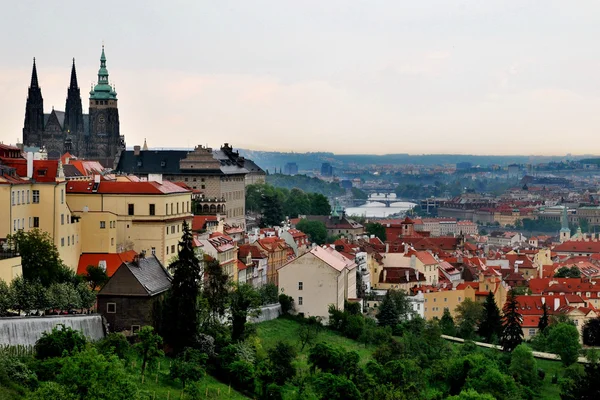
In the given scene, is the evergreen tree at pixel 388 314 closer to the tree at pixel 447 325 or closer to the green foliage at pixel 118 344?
the tree at pixel 447 325

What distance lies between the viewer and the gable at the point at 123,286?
149ft

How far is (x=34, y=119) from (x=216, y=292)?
421 ft

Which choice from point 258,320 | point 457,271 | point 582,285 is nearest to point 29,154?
point 258,320

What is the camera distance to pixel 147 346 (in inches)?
1670

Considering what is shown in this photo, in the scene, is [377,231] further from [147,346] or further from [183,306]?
[147,346]

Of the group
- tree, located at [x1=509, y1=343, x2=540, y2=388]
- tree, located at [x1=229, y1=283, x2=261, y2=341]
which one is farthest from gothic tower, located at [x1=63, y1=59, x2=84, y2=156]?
tree, located at [x1=229, y1=283, x2=261, y2=341]

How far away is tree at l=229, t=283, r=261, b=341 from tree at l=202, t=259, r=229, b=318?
639 millimetres

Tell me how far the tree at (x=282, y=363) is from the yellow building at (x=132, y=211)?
10293 mm

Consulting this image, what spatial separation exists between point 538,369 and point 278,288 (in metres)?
14.8

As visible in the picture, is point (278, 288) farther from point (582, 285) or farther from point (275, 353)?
point (582, 285)

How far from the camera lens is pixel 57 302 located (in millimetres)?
44219

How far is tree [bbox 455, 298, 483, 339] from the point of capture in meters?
79.2

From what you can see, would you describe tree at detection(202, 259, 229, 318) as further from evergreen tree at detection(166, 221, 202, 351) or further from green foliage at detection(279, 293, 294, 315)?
green foliage at detection(279, 293, 294, 315)

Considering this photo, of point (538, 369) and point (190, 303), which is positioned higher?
point (190, 303)
